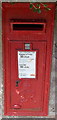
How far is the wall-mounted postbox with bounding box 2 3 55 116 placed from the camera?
3.34 meters

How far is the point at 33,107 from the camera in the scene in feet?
12.8

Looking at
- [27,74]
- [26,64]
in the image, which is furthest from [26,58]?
[27,74]

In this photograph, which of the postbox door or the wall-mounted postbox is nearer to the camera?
the wall-mounted postbox

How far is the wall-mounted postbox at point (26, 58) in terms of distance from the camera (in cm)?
334

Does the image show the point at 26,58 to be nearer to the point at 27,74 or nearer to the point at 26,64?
the point at 26,64

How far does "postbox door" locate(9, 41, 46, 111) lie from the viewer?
137 inches

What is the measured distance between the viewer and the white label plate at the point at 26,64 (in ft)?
11.6

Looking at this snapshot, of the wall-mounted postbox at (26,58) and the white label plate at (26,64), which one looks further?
the white label plate at (26,64)

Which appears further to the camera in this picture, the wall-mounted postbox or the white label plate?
the white label plate

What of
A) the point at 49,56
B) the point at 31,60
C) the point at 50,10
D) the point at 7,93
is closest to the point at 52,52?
the point at 49,56

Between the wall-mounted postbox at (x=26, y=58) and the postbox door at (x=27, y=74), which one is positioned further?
the postbox door at (x=27, y=74)

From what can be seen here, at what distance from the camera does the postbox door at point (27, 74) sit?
3.49 meters

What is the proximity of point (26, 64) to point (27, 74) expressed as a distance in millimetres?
163

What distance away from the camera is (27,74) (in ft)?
12.0
